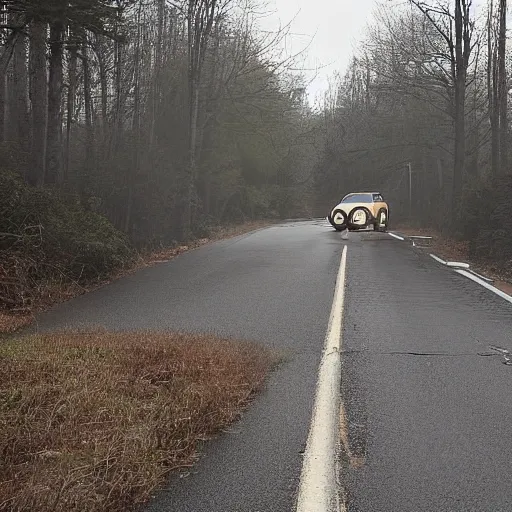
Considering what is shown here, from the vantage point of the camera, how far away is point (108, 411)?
451cm

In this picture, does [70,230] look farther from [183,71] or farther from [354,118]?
[354,118]

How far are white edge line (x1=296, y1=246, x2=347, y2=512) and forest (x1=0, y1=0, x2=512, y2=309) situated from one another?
235 inches

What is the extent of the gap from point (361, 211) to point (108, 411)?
2526 centimetres

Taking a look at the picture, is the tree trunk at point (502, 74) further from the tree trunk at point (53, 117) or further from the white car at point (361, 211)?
the tree trunk at point (53, 117)

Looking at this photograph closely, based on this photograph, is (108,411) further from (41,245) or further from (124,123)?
(124,123)

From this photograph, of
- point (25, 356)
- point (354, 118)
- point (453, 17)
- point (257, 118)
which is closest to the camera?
point (25, 356)

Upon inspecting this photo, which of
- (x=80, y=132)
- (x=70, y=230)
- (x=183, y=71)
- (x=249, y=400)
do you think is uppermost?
(x=183, y=71)

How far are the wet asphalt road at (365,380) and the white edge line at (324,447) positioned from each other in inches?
2.9

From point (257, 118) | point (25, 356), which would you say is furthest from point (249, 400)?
point (257, 118)

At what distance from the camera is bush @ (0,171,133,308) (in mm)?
10648

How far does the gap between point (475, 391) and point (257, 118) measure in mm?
33182

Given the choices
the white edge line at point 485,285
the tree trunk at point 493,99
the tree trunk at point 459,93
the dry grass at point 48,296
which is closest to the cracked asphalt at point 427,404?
the white edge line at point 485,285

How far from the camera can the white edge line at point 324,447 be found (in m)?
3.55

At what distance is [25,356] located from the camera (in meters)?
5.82
